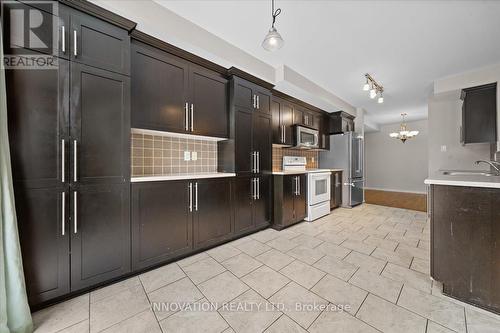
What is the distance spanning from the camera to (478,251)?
1.51 m

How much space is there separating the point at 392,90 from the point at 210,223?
15.8 ft

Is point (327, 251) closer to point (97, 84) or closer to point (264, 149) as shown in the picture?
point (264, 149)

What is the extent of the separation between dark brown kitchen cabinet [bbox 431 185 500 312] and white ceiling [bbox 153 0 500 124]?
196 centimetres

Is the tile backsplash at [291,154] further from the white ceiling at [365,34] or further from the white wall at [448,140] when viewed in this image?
the white wall at [448,140]

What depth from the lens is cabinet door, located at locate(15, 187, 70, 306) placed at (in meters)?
1.43

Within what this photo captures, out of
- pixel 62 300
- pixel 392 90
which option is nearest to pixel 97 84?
pixel 62 300

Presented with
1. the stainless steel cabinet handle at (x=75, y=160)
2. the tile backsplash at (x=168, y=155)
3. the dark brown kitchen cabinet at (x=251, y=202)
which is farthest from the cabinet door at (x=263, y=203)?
the stainless steel cabinet handle at (x=75, y=160)

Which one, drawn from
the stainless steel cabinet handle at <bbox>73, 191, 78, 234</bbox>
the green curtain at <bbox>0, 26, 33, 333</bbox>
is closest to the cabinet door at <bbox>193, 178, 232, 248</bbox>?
the stainless steel cabinet handle at <bbox>73, 191, 78, 234</bbox>

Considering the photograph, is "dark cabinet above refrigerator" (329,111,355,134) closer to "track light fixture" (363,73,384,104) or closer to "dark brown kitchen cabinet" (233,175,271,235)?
"track light fixture" (363,73,384,104)

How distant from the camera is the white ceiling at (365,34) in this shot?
6.70 ft

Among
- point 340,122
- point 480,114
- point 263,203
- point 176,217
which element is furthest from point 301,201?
point 480,114

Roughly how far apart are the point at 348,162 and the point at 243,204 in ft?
10.8

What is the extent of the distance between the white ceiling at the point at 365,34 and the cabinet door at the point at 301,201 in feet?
6.65

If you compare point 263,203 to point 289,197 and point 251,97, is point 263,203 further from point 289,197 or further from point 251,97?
point 251,97
